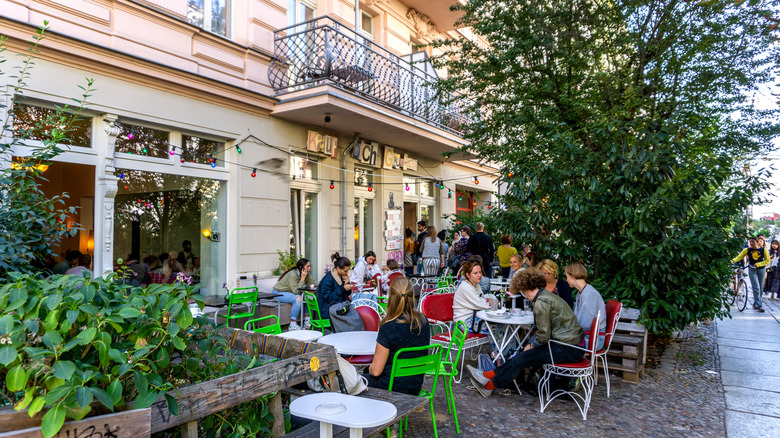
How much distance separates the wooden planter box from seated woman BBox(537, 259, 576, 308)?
363 centimetres

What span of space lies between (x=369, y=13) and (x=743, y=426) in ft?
36.0

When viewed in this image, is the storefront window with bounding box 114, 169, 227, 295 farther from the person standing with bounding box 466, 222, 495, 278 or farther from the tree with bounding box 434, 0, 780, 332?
the person standing with bounding box 466, 222, 495, 278

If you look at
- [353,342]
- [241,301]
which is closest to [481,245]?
[241,301]

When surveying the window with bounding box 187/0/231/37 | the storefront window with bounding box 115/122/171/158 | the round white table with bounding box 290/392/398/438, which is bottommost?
the round white table with bounding box 290/392/398/438

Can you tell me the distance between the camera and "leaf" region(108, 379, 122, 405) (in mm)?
1730

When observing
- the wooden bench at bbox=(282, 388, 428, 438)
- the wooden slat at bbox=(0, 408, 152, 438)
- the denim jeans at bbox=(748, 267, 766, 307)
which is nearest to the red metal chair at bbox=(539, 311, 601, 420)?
the wooden bench at bbox=(282, 388, 428, 438)

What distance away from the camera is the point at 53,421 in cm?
160

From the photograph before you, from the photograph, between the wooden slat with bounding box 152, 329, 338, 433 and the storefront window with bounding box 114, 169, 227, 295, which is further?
the storefront window with bounding box 114, 169, 227, 295

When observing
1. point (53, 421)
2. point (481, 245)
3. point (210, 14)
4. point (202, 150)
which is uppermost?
point (210, 14)

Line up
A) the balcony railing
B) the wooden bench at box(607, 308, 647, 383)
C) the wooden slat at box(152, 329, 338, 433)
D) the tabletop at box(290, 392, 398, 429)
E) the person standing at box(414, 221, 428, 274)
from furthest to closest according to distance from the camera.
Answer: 1. the person standing at box(414, 221, 428, 274)
2. the balcony railing
3. the wooden bench at box(607, 308, 647, 383)
4. the tabletop at box(290, 392, 398, 429)
5. the wooden slat at box(152, 329, 338, 433)

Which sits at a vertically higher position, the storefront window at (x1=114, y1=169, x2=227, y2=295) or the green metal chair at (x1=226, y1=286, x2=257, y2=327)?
the storefront window at (x1=114, y1=169, x2=227, y2=295)

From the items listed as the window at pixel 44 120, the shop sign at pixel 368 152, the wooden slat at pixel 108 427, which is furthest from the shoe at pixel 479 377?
the shop sign at pixel 368 152

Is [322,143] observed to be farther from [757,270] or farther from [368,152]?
[757,270]

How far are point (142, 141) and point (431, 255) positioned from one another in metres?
6.35
